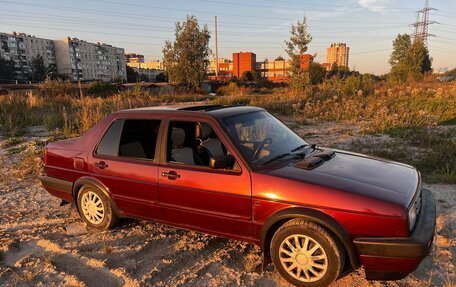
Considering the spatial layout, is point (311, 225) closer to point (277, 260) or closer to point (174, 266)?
point (277, 260)

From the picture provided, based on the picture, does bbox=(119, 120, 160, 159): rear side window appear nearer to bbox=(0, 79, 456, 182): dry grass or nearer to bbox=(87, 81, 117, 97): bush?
bbox=(0, 79, 456, 182): dry grass

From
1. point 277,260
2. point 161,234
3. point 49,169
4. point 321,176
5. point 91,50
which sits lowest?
point 161,234

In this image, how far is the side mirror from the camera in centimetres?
333

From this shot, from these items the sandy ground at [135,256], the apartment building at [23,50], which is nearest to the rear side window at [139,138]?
the sandy ground at [135,256]

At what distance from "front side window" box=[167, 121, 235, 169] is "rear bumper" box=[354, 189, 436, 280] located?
1.55 metres

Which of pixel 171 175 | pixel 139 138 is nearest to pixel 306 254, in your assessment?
pixel 171 175

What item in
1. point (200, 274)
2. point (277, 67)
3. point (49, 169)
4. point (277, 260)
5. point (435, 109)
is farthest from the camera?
point (277, 67)

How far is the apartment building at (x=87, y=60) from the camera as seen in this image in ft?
406

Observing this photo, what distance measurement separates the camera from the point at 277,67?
354 ft

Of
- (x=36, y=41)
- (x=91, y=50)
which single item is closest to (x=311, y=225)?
(x=36, y=41)

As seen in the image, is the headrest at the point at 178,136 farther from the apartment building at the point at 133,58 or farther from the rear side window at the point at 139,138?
the apartment building at the point at 133,58

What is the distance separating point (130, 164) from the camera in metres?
4.07

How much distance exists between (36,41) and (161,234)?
13543 centimetres

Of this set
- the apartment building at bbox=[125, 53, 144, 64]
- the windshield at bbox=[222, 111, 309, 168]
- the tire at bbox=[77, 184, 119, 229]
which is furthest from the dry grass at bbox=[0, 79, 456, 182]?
the apartment building at bbox=[125, 53, 144, 64]
